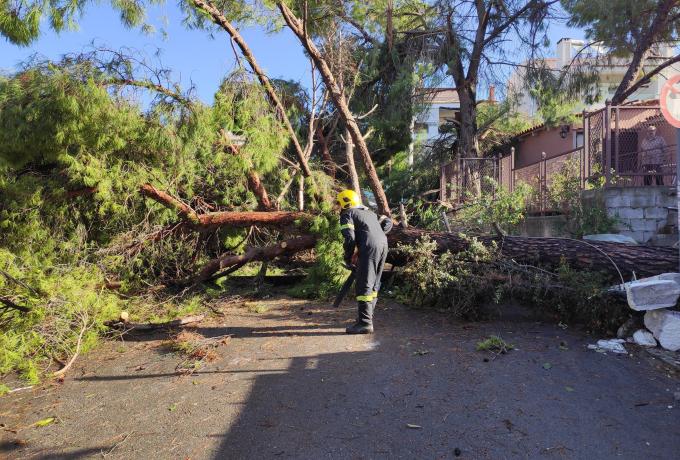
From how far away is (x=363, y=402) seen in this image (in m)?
3.53

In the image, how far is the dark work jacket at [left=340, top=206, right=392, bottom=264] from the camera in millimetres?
5074

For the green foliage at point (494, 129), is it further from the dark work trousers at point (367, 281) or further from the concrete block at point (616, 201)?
the dark work trousers at point (367, 281)

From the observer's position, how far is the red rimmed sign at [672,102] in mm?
3980

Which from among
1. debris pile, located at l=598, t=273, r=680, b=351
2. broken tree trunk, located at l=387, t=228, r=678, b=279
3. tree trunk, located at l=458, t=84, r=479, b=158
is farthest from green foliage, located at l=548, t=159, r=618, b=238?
tree trunk, located at l=458, t=84, r=479, b=158

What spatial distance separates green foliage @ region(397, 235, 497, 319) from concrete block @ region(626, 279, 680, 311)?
1.30 metres

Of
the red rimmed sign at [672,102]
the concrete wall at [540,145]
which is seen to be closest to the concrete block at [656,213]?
the red rimmed sign at [672,102]

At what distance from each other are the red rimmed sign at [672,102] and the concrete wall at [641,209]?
3123mm

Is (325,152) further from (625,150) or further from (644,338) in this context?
(644,338)

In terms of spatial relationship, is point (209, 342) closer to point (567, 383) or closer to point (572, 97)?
point (567, 383)

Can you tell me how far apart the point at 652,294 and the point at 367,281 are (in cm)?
251

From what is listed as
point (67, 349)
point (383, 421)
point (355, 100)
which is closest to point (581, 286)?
point (383, 421)

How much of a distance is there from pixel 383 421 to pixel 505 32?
11.6 m

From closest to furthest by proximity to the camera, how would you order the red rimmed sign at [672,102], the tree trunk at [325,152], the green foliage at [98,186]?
the red rimmed sign at [672,102]
the green foliage at [98,186]
the tree trunk at [325,152]

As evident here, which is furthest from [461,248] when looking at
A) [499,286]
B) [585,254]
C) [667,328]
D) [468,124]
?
[468,124]
